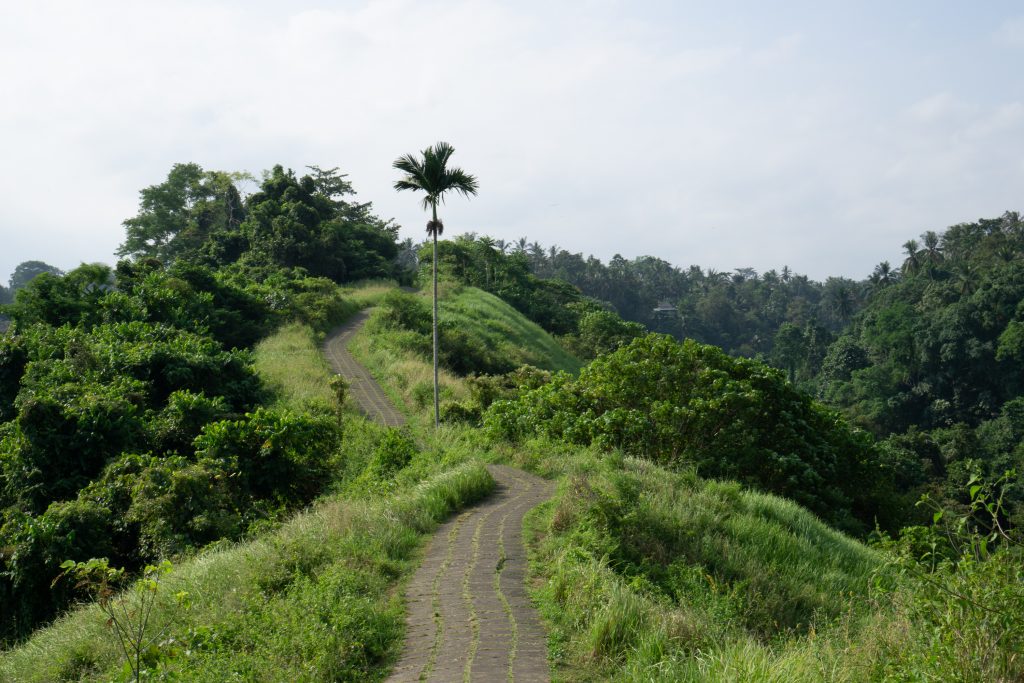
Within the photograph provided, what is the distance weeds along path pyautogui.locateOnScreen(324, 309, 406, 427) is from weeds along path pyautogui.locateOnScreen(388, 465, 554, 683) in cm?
1283

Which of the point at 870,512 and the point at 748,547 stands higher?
the point at 748,547

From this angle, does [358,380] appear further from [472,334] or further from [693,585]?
[693,585]

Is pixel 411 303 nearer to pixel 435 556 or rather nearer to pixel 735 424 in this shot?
pixel 735 424

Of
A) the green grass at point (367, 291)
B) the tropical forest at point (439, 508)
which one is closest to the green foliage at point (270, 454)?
the tropical forest at point (439, 508)

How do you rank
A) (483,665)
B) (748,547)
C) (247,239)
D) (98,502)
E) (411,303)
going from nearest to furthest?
1. (483,665)
2. (748,547)
3. (98,502)
4. (411,303)
5. (247,239)

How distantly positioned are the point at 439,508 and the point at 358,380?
18.3 m

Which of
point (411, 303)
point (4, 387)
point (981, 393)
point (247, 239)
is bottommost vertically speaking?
point (981, 393)

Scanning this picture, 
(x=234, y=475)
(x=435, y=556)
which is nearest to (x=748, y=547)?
(x=435, y=556)

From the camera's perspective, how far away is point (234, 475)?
15.7 m

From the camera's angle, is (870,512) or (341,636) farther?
(870,512)

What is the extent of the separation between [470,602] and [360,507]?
371 centimetres

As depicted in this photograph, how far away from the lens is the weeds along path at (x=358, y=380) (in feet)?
80.1

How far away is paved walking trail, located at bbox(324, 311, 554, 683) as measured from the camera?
6.49 m

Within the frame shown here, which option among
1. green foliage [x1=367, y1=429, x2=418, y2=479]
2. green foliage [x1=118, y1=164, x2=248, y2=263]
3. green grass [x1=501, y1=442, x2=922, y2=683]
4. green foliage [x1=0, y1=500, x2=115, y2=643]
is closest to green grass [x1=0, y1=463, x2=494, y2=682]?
green grass [x1=501, y1=442, x2=922, y2=683]
